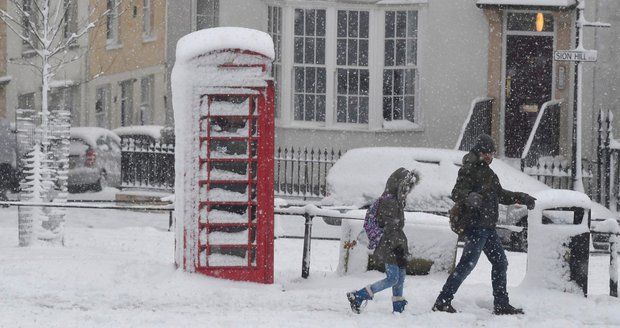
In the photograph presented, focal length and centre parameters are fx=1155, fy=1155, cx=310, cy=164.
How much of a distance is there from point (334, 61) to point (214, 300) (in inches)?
486

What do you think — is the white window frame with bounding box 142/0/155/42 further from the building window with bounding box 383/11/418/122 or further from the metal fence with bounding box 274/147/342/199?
the building window with bounding box 383/11/418/122

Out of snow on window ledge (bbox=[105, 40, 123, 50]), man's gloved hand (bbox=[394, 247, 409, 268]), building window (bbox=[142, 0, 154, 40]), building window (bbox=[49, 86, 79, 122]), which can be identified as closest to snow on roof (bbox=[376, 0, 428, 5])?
building window (bbox=[142, 0, 154, 40])

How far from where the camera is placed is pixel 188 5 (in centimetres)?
2577

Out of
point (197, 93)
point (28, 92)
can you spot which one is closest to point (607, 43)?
point (197, 93)

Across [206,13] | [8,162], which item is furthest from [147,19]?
[8,162]

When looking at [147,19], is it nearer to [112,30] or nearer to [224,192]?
[112,30]

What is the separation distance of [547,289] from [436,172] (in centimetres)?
599

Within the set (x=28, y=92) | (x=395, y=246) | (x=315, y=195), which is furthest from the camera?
(x=28, y=92)

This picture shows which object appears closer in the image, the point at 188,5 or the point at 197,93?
the point at 197,93

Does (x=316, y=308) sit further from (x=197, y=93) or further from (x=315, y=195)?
(x=315, y=195)

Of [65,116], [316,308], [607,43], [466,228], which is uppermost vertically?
[607,43]

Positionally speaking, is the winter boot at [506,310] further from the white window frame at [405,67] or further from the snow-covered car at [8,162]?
the snow-covered car at [8,162]

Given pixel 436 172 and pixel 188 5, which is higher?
pixel 188 5

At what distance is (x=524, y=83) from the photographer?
2341 cm
